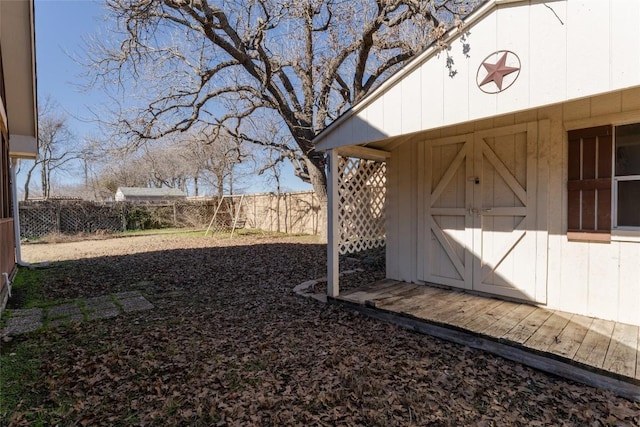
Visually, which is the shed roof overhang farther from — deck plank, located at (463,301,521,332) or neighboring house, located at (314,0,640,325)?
deck plank, located at (463,301,521,332)

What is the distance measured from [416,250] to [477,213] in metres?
0.94

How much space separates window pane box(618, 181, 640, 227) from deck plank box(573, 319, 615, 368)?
93 centimetres

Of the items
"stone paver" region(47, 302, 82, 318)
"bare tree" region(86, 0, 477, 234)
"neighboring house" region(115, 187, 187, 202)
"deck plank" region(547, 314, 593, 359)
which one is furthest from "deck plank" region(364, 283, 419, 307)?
"neighboring house" region(115, 187, 187, 202)

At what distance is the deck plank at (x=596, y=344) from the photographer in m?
2.24

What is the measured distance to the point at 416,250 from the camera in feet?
14.2

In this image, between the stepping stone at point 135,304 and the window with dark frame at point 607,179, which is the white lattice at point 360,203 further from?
the stepping stone at point 135,304

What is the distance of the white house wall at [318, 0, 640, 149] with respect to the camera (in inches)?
77.6

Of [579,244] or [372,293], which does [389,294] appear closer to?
[372,293]

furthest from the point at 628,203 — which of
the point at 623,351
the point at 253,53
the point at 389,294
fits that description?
the point at 253,53

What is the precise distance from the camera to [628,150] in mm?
A: 2840

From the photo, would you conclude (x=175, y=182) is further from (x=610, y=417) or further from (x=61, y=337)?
(x=610, y=417)

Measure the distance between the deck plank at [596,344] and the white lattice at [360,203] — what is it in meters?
2.53

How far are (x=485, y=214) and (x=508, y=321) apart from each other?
1251 mm

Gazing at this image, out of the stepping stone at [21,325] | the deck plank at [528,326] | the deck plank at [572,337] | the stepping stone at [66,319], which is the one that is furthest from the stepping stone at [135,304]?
the deck plank at [572,337]
